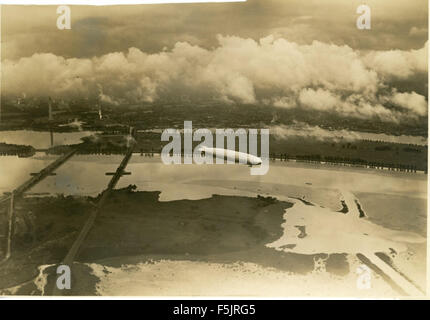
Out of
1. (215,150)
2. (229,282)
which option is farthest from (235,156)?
(229,282)

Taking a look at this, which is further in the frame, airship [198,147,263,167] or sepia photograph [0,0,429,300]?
airship [198,147,263,167]

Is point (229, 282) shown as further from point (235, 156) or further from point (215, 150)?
point (215, 150)

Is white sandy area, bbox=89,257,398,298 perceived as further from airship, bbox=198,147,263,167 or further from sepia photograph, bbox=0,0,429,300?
airship, bbox=198,147,263,167

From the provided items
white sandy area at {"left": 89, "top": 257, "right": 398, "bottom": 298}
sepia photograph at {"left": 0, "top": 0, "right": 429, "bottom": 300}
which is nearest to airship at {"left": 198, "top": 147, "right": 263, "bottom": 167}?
sepia photograph at {"left": 0, "top": 0, "right": 429, "bottom": 300}

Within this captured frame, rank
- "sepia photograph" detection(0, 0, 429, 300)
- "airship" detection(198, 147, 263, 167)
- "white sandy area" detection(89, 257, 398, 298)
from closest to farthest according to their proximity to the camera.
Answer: "white sandy area" detection(89, 257, 398, 298), "sepia photograph" detection(0, 0, 429, 300), "airship" detection(198, 147, 263, 167)

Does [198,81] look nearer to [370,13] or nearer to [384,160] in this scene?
[370,13]

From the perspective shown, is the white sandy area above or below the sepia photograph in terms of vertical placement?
below
